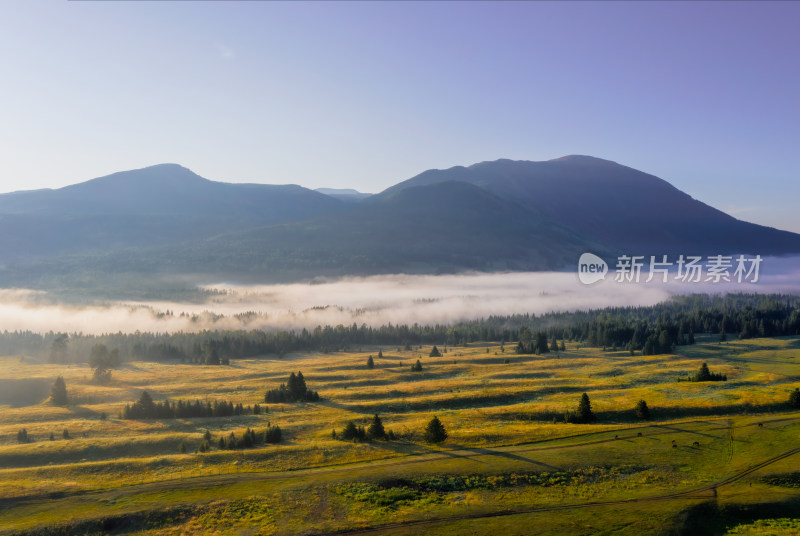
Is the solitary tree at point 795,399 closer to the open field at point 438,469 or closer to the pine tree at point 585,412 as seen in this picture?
the open field at point 438,469

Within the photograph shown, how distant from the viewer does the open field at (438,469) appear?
211 ft

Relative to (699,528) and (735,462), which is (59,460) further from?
(735,462)

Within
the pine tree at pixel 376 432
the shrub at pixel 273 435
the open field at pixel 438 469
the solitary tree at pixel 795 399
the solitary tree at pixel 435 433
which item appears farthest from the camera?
the solitary tree at pixel 795 399

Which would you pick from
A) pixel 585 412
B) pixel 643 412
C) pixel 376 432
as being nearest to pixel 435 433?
pixel 376 432

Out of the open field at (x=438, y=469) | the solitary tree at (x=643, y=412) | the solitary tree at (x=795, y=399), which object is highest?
the solitary tree at (x=795, y=399)

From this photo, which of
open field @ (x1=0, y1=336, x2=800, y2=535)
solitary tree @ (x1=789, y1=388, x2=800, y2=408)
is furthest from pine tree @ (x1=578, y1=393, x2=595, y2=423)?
solitary tree @ (x1=789, y1=388, x2=800, y2=408)

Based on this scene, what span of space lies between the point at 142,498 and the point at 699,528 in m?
72.8

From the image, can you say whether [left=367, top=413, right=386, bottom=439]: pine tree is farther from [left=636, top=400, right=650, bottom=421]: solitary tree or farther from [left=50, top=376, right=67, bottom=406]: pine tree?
[left=50, top=376, right=67, bottom=406]: pine tree

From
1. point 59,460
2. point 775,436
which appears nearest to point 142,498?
point 59,460

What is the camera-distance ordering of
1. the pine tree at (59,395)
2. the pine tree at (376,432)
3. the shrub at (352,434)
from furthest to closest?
the pine tree at (59,395) < the shrub at (352,434) < the pine tree at (376,432)

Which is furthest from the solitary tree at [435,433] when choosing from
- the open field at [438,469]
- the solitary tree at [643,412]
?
the solitary tree at [643,412]

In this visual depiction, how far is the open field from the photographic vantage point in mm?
64188

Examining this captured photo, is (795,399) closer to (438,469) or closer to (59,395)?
(438,469)

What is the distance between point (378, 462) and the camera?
82562 millimetres
